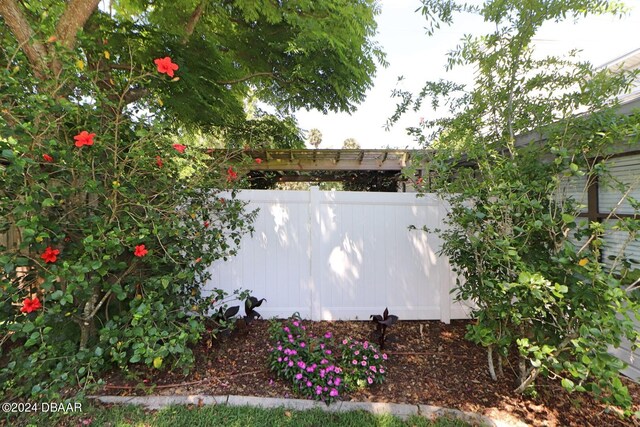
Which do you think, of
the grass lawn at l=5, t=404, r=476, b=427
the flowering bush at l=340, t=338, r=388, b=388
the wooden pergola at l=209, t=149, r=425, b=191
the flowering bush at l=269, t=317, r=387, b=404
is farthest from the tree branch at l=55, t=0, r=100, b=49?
the flowering bush at l=340, t=338, r=388, b=388

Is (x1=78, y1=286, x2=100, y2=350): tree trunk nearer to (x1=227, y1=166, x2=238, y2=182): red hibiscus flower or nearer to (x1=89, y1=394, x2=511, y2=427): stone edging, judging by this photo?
(x1=89, y1=394, x2=511, y2=427): stone edging

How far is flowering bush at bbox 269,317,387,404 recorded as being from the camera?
7.47ft

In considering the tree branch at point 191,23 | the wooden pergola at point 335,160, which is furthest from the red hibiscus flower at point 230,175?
the wooden pergola at point 335,160

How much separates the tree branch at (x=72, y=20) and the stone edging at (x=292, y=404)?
3025 millimetres

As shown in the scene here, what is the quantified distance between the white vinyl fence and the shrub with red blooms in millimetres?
1035

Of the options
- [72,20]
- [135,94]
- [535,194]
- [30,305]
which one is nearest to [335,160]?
[135,94]

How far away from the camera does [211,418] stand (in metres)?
2.05

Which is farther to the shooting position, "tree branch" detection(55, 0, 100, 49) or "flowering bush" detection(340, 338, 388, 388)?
"tree branch" detection(55, 0, 100, 49)

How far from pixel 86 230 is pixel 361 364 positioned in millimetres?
2356

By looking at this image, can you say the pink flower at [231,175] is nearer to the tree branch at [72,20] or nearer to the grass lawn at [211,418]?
the tree branch at [72,20]

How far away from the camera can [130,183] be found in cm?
213

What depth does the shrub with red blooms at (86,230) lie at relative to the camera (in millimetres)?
1758

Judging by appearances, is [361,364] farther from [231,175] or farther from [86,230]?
[86,230]

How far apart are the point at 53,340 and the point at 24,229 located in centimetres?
107
